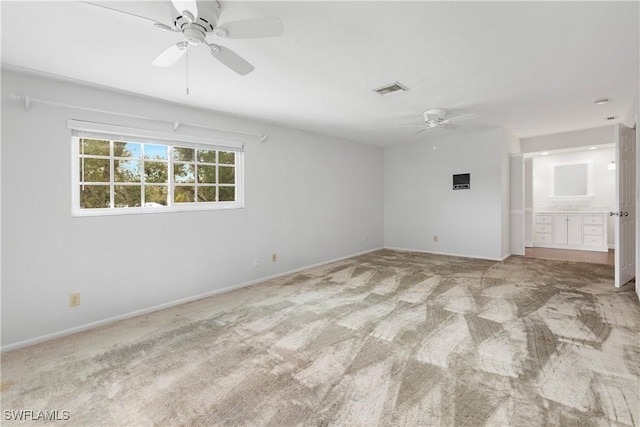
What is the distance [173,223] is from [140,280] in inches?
28.0

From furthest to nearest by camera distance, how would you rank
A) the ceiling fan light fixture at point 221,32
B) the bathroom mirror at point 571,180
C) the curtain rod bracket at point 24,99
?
1. the bathroom mirror at point 571,180
2. the curtain rod bracket at point 24,99
3. the ceiling fan light fixture at point 221,32

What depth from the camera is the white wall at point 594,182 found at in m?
6.22

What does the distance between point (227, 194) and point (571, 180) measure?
7.50m

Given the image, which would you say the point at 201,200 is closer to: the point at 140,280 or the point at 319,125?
the point at 140,280

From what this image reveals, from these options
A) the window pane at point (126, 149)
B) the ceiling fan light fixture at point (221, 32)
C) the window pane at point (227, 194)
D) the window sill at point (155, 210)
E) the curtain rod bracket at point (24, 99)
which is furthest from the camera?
the window pane at point (227, 194)

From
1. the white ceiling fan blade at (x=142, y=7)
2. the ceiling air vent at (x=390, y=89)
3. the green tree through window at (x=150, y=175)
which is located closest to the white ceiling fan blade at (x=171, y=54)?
the white ceiling fan blade at (x=142, y=7)

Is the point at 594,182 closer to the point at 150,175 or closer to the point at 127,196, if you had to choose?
the point at 150,175

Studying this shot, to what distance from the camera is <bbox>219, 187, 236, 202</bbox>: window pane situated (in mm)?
4074

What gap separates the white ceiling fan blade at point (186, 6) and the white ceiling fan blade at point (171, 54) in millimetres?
322

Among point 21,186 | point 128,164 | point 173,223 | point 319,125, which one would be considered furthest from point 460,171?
point 21,186

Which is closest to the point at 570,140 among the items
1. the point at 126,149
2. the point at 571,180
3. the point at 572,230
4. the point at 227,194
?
the point at 571,180

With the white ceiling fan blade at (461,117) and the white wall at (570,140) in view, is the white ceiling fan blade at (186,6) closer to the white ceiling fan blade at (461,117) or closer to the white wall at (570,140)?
the white ceiling fan blade at (461,117)

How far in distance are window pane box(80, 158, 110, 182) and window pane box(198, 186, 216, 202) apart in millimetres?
1018

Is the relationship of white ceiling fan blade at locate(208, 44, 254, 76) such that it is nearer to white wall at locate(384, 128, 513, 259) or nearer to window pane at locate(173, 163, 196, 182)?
window pane at locate(173, 163, 196, 182)
